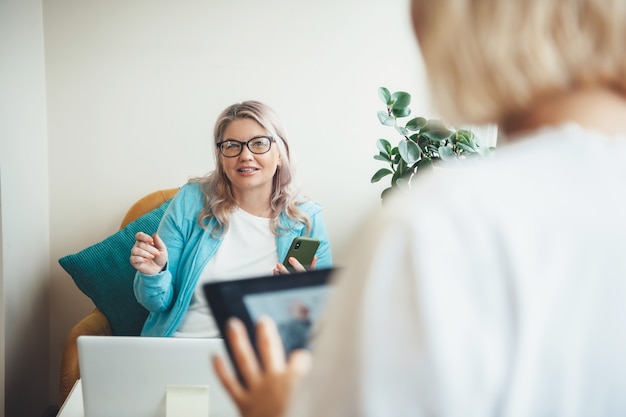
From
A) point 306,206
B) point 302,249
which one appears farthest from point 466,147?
point 302,249

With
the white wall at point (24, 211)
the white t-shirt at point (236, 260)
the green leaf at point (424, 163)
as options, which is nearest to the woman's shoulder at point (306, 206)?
the white t-shirt at point (236, 260)

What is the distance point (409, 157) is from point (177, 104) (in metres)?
1.11

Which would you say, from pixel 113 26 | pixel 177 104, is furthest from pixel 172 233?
pixel 113 26

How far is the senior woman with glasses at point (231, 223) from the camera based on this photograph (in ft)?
6.45

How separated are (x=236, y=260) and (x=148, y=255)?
356 millimetres

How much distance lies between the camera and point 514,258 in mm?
380

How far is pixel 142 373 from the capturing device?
111 centimetres

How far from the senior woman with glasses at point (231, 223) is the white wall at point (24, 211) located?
558 millimetres

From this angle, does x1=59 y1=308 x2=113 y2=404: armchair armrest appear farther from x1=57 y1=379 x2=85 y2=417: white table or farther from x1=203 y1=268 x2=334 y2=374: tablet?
x1=203 y1=268 x2=334 y2=374: tablet

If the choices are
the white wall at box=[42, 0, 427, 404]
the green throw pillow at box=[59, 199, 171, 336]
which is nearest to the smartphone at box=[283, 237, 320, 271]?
the green throw pillow at box=[59, 199, 171, 336]

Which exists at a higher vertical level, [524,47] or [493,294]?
Answer: [524,47]

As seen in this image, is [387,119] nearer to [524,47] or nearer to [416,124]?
[416,124]

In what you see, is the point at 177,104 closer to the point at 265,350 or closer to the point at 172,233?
the point at 172,233

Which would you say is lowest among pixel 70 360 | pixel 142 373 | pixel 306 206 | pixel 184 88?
pixel 70 360
